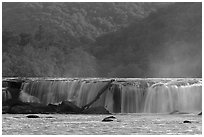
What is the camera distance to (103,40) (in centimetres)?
8100

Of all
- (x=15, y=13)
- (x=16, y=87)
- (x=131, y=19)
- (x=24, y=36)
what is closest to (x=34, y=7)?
(x=15, y=13)

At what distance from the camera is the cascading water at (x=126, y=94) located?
33.8 metres

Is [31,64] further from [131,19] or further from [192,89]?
[192,89]

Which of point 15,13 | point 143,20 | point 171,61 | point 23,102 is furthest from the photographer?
point 15,13

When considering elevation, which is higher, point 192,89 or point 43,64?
point 43,64

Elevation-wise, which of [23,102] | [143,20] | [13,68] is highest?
[143,20]

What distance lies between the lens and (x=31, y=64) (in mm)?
66312

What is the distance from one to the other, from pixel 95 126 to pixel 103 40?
188 ft

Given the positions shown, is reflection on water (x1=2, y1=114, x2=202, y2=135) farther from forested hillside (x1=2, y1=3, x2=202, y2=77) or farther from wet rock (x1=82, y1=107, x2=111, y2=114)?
forested hillside (x1=2, y1=3, x2=202, y2=77)

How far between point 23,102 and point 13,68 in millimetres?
30602

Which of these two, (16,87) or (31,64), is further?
(31,64)

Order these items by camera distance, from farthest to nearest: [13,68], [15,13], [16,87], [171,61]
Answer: [15,13] → [171,61] → [13,68] → [16,87]

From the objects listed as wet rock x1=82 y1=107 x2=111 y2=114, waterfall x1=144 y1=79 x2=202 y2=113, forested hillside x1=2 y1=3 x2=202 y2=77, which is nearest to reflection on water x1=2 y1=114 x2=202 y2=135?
wet rock x1=82 y1=107 x2=111 y2=114

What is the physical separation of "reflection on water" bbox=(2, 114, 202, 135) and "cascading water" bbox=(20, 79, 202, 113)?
541cm
